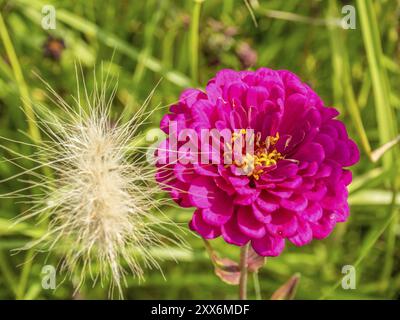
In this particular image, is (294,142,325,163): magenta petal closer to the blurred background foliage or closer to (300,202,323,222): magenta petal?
(300,202,323,222): magenta petal

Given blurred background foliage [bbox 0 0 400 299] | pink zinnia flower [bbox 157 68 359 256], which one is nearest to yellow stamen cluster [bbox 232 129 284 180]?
pink zinnia flower [bbox 157 68 359 256]

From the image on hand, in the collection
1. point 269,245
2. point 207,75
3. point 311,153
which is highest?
point 207,75

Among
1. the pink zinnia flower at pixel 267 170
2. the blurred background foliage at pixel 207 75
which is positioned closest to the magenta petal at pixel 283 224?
the pink zinnia flower at pixel 267 170

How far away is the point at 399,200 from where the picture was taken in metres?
1.06

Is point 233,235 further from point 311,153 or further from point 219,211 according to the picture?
point 311,153

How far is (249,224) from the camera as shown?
595mm

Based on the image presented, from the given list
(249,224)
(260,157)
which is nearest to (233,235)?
(249,224)

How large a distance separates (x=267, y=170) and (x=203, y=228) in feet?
0.39

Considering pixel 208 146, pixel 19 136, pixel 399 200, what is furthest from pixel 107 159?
pixel 399 200

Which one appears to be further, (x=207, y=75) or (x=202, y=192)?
(x=207, y=75)

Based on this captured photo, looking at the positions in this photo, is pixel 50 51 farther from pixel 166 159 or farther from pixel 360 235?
pixel 360 235

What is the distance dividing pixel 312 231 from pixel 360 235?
0.79m

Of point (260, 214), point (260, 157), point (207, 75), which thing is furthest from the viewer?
point (207, 75)

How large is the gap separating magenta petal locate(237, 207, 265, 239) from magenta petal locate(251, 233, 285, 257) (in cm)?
2
